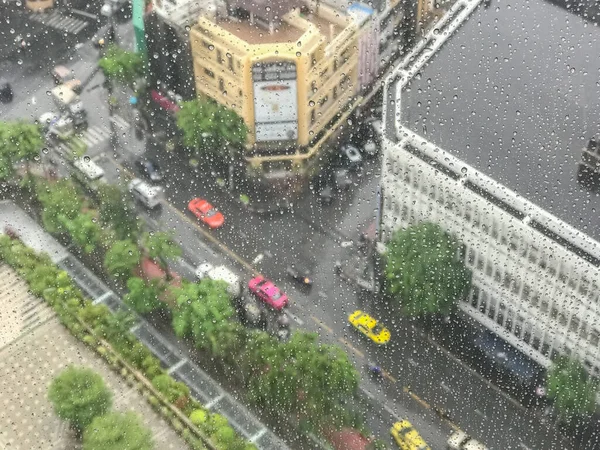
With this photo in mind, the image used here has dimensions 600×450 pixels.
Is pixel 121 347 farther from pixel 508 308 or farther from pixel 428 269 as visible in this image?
pixel 508 308

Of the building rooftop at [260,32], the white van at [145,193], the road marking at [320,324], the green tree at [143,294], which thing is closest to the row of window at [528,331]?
the road marking at [320,324]

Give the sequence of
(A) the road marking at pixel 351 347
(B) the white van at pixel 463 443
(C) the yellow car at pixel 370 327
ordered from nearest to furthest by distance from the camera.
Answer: (B) the white van at pixel 463 443
(A) the road marking at pixel 351 347
(C) the yellow car at pixel 370 327

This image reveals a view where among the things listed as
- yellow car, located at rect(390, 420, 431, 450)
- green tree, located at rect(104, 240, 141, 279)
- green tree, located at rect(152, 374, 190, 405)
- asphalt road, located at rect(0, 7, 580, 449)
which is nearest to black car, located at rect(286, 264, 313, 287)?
asphalt road, located at rect(0, 7, 580, 449)

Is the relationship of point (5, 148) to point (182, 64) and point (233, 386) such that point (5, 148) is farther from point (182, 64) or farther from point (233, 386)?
point (233, 386)

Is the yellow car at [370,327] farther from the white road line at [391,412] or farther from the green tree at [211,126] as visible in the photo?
the green tree at [211,126]

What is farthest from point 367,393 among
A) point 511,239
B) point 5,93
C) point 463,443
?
point 5,93

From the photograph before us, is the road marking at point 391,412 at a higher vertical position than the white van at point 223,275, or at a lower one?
lower

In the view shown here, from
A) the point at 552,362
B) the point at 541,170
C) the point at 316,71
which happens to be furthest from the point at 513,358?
the point at 316,71

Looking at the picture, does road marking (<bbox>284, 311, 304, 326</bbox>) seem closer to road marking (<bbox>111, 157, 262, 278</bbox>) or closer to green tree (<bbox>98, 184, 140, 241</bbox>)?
road marking (<bbox>111, 157, 262, 278</bbox>)
